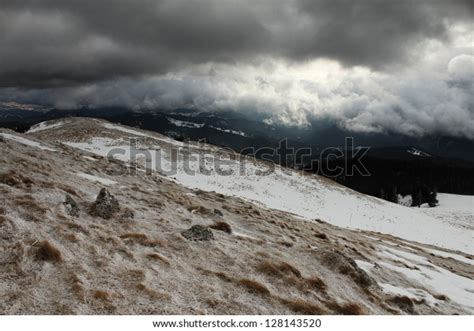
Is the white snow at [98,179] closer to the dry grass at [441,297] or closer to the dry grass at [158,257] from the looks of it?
the dry grass at [158,257]

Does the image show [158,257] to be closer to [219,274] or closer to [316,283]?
A: [219,274]

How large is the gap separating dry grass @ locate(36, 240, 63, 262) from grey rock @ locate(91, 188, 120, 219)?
330 cm

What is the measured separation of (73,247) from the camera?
8.96 m

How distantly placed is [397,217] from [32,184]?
4025 cm

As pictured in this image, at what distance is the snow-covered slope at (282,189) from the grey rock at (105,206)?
1971 cm

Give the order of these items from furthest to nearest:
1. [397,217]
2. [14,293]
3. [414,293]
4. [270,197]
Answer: [397,217] → [270,197] → [414,293] → [14,293]

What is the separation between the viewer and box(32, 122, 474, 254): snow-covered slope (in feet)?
108

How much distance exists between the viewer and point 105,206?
39.8 ft

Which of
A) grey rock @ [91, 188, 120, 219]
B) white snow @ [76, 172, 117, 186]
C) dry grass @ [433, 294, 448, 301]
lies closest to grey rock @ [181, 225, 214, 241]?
grey rock @ [91, 188, 120, 219]

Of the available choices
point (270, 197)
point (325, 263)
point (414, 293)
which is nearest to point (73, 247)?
point (325, 263)

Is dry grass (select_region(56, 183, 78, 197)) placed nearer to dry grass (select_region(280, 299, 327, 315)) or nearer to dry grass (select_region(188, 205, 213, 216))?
dry grass (select_region(188, 205, 213, 216))

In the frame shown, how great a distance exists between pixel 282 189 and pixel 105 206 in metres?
31.2

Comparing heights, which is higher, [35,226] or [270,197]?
[35,226]
